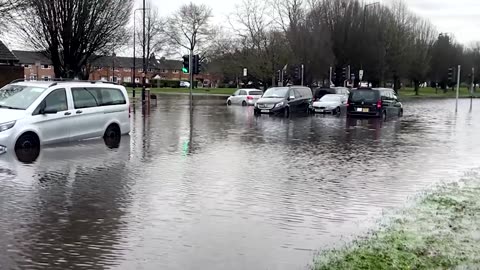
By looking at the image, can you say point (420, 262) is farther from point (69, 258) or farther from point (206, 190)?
point (206, 190)

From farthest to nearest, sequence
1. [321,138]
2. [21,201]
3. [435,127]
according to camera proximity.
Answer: [435,127] → [321,138] → [21,201]

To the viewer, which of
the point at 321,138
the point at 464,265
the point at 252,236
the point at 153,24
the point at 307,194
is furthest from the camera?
the point at 153,24

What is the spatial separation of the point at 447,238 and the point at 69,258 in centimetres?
411

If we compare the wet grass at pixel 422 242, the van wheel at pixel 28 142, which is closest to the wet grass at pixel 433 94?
the van wheel at pixel 28 142

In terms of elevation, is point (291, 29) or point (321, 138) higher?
point (291, 29)

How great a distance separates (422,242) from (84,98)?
1103cm

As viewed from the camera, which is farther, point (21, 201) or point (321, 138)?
point (321, 138)

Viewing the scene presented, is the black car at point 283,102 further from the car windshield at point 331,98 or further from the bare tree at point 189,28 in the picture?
the bare tree at point 189,28

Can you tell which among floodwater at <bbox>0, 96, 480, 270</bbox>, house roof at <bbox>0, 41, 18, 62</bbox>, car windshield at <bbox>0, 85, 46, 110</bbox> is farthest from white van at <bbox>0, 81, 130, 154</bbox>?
house roof at <bbox>0, 41, 18, 62</bbox>

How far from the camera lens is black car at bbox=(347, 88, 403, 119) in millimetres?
29812

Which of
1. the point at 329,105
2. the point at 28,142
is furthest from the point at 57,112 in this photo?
the point at 329,105

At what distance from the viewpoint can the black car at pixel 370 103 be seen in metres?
29.8

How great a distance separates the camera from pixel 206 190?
30.0ft

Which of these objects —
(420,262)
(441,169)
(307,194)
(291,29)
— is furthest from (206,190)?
(291,29)
